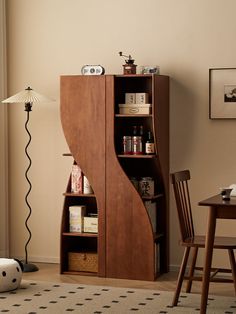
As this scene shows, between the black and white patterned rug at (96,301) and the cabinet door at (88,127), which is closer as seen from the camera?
the black and white patterned rug at (96,301)

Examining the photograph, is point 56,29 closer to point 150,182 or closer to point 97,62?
point 97,62

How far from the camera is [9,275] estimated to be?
532 cm

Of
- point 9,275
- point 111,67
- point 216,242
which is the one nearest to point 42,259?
point 9,275

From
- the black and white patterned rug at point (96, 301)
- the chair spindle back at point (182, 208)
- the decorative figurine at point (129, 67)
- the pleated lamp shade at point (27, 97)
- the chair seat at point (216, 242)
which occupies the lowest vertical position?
the black and white patterned rug at point (96, 301)

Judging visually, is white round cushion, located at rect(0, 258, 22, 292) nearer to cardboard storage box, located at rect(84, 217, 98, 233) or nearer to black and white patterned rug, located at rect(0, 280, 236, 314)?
black and white patterned rug, located at rect(0, 280, 236, 314)

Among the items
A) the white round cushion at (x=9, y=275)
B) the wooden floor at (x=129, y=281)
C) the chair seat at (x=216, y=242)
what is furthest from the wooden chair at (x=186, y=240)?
the white round cushion at (x=9, y=275)

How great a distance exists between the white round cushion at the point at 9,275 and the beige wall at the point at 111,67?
115cm

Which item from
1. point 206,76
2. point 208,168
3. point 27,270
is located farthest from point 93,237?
point 206,76

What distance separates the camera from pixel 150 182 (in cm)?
591

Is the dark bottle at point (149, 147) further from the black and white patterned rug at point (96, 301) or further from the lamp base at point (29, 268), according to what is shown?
the lamp base at point (29, 268)

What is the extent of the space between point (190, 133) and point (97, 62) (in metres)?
1.05

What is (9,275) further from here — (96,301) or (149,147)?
(149,147)

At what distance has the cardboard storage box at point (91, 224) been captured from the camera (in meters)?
6.02

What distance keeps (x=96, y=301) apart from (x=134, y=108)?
1.64 metres
